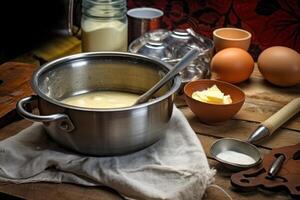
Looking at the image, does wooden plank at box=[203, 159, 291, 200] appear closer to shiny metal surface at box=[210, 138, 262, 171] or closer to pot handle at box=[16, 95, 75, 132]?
shiny metal surface at box=[210, 138, 262, 171]

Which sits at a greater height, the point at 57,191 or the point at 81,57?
the point at 81,57

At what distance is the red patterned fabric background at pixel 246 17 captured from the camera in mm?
1187

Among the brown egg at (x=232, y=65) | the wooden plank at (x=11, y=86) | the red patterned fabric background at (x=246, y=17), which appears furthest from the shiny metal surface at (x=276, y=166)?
the red patterned fabric background at (x=246, y=17)

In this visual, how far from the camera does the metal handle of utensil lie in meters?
0.79

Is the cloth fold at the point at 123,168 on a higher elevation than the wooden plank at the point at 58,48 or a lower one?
higher

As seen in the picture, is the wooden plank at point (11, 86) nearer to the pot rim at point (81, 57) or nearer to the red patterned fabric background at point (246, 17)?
the pot rim at point (81, 57)

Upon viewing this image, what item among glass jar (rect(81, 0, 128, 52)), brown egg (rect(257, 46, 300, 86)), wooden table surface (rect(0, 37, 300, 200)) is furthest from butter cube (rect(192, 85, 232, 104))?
glass jar (rect(81, 0, 128, 52))

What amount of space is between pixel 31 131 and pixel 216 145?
31 centimetres

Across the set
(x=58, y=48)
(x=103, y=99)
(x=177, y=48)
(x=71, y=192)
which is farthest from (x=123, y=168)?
(x=58, y=48)

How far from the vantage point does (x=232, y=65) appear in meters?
0.97

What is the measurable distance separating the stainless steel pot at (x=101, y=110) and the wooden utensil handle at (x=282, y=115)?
195 mm

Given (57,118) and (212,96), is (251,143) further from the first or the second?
(57,118)

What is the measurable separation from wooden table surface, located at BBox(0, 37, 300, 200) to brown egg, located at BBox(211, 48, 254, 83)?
0.12 ft

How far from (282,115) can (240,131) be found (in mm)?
87
